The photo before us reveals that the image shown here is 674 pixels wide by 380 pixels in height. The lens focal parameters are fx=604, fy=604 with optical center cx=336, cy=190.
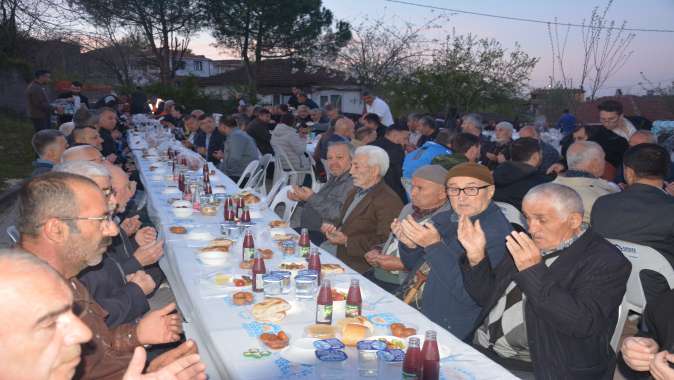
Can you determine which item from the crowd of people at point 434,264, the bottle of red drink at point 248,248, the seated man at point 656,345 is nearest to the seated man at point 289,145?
the crowd of people at point 434,264

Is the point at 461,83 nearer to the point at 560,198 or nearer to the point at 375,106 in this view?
the point at 375,106

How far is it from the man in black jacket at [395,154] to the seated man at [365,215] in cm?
189

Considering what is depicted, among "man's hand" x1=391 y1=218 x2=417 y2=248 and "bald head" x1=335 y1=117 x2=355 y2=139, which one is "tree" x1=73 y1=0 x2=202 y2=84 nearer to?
"bald head" x1=335 y1=117 x2=355 y2=139

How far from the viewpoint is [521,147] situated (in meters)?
5.59

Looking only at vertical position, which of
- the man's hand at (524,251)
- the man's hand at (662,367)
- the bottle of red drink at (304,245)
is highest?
the man's hand at (524,251)

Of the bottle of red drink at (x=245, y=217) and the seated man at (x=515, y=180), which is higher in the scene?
the seated man at (x=515, y=180)

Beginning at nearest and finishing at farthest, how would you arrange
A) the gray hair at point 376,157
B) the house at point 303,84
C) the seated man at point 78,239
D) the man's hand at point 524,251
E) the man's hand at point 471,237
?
1. the seated man at point 78,239
2. the man's hand at point 524,251
3. the man's hand at point 471,237
4. the gray hair at point 376,157
5. the house at point 303,84

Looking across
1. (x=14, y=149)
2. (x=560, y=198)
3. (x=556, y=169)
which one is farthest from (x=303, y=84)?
(x=560, y=198)

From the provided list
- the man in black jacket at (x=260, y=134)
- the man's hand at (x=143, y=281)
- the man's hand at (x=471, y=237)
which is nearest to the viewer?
the man's hand at (x=471, y=237)

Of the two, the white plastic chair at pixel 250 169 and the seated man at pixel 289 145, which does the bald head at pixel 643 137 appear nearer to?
the white plastic chair at pixel 250 169

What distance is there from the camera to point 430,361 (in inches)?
84.4

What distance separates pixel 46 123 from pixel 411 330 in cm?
1240

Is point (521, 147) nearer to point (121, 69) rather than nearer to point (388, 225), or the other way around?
point (388, 225)

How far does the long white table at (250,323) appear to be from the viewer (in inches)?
90.4
